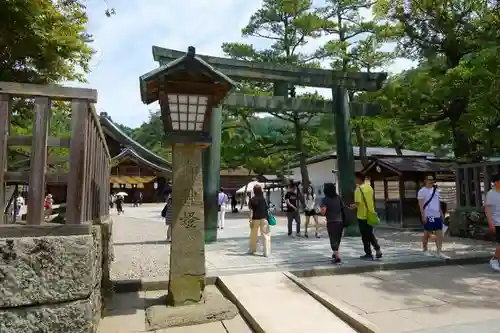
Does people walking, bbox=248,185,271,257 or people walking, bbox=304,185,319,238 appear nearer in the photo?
people walking, bbox=248,185,271,257

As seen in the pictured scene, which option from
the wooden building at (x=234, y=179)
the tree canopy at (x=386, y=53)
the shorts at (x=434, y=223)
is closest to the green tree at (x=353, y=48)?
the tree canopy at (x=386, y=53)

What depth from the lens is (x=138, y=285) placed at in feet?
18.6

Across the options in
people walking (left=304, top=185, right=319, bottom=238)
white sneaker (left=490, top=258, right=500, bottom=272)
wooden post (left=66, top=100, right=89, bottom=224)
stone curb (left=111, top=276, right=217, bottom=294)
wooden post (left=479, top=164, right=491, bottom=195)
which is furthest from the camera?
people walking (left=304, top=185, right=319, bottom=238)

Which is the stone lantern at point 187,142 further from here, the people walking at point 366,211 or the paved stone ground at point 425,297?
the people walking at point 366,211

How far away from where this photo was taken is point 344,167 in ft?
37.2

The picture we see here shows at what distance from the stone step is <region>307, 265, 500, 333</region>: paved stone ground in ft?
1.70

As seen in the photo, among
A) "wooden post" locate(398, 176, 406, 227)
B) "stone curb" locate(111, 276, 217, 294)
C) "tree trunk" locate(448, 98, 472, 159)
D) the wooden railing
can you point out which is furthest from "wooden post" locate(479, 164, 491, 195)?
the wooden railing

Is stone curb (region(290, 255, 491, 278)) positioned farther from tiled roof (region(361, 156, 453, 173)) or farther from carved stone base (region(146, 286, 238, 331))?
tiled roof (region(361, 156, 453, 173))

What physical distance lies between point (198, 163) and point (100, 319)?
2285 mm

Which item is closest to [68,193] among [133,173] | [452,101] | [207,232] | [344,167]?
[207,232]

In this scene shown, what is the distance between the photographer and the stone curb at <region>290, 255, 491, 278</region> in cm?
625

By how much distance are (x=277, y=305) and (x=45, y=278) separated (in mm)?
2697

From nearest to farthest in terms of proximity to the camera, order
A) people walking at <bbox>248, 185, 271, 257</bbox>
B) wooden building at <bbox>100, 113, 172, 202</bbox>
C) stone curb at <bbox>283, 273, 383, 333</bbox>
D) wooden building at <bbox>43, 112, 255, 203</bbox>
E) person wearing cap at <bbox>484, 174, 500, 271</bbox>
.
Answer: stone curb at <bbox>283, 273, 383, 333</bbox> → person wearing cap at <bbox>484, 174, 500, 271</bbox> → people walking at <bbox>248, 185, 271, 257</bbox> → wooden building at <bbox>43, 112, 255, 203</bbox> → wooden building at <bbox>100, 113, 172, 202</bbox>

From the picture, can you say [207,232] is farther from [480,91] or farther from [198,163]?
[480,91]
